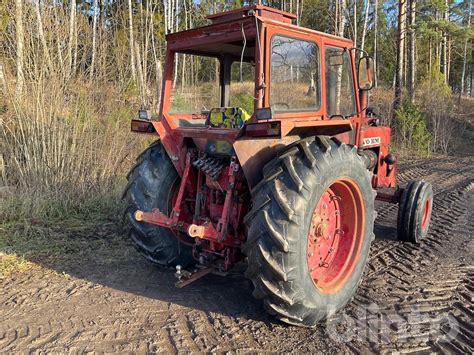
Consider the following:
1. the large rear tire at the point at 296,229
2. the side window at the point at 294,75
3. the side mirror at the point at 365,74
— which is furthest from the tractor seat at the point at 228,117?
the side mirror at the point at 365,74

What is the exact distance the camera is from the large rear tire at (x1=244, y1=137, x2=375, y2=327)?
10.2 feet

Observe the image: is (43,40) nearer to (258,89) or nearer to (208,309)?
(258,89)

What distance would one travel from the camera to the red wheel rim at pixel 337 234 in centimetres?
373

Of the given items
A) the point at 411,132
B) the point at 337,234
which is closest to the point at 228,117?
the point at 337,234

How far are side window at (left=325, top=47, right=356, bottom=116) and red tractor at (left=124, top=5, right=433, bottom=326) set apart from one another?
0.01 meters

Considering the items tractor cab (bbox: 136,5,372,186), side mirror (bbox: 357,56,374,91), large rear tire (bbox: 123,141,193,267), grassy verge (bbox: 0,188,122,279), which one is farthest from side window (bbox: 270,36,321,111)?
grassy verge (bbox: 0,188,122,279)

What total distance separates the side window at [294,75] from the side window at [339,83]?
183mm

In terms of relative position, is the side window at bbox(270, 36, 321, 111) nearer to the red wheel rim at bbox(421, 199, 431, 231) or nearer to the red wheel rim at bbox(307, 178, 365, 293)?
the red wheel rim at bbox(307, 178, 365, 293)

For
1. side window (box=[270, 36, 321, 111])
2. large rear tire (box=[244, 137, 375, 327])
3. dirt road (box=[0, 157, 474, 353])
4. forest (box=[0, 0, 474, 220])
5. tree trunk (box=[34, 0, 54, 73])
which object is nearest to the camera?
large rear tire (box=[244, 137, 375, 327])

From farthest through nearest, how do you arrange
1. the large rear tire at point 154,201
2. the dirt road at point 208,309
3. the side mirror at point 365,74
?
the side mirror at point 365,74
the large rear tire at point 154,201
the dirt road at point 208,309

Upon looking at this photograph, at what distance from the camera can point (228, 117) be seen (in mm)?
4184

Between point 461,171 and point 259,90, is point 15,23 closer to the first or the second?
point 259,90

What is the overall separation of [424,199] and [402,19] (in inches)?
481

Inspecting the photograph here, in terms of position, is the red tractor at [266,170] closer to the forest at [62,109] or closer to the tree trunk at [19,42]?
the forest at [62,109]
